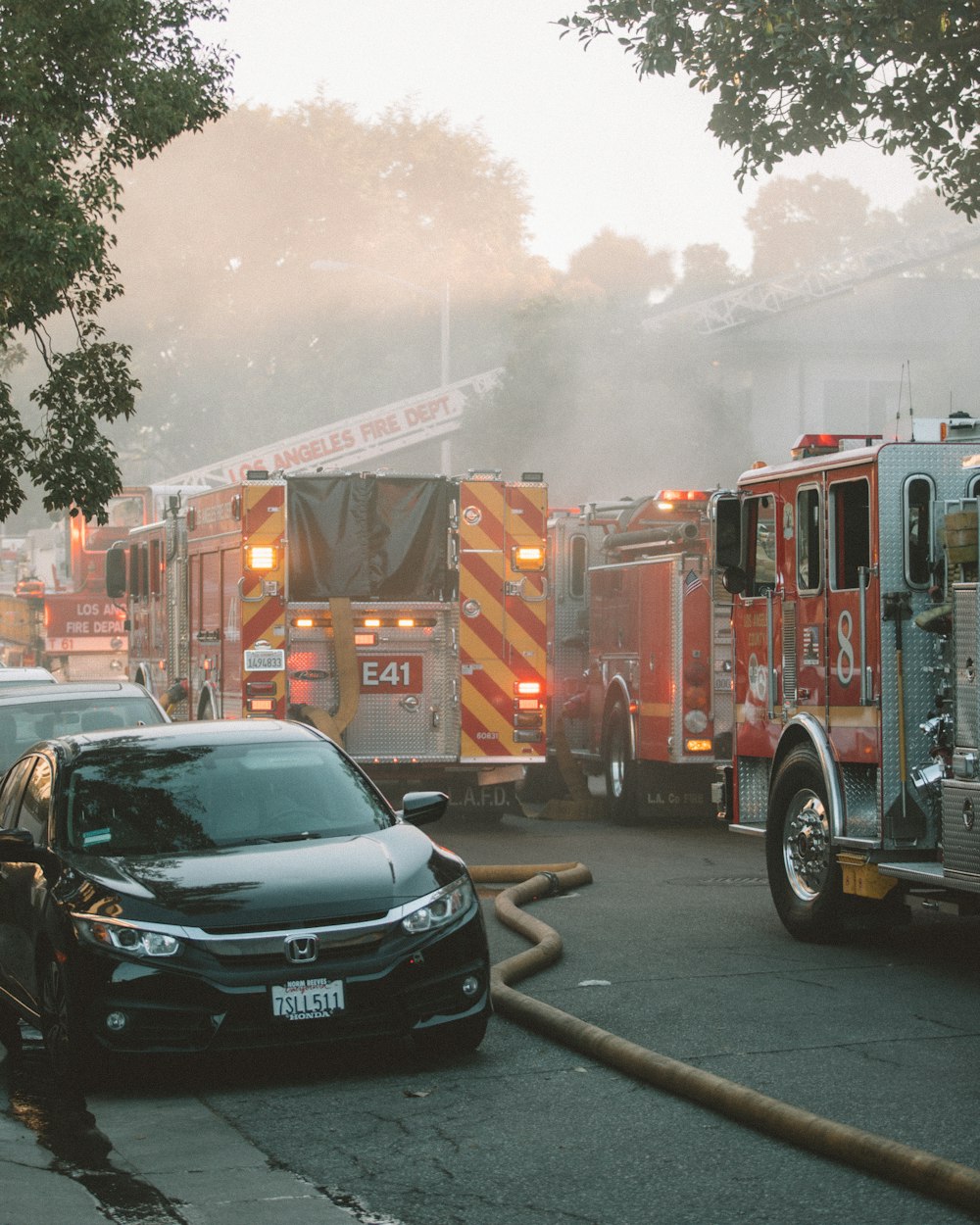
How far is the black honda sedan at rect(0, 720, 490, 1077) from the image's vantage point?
7.08 m

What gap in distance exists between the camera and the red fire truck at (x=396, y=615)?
17.0 meters

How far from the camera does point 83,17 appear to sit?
50.9 ft

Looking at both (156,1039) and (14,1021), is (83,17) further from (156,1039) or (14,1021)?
(156,1039)

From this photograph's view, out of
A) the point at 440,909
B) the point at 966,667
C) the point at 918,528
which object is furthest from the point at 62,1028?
the point at 918,528

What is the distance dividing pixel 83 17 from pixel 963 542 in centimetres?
951

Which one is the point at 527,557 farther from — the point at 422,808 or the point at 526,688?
the point at 422,808

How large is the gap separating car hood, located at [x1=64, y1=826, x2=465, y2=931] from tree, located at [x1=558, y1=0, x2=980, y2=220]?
11.1 m

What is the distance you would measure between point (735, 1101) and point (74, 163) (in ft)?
38.6

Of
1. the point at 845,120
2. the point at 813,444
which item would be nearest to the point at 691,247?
the point at 845,120

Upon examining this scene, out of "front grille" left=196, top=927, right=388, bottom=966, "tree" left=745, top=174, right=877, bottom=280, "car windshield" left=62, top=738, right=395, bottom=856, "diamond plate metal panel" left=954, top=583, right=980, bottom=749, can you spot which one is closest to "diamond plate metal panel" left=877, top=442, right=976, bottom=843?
"diamond plate metal panel" left=954, top=583, right=980, bottom=749

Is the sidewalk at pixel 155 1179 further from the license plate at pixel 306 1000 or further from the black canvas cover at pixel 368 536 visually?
the black canvas cover at pixel 368 536

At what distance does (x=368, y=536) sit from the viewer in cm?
1725

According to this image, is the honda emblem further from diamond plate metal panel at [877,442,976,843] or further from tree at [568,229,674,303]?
Result: tree at [568,229,674,303]

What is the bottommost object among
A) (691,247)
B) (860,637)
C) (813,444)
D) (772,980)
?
(772,980)
